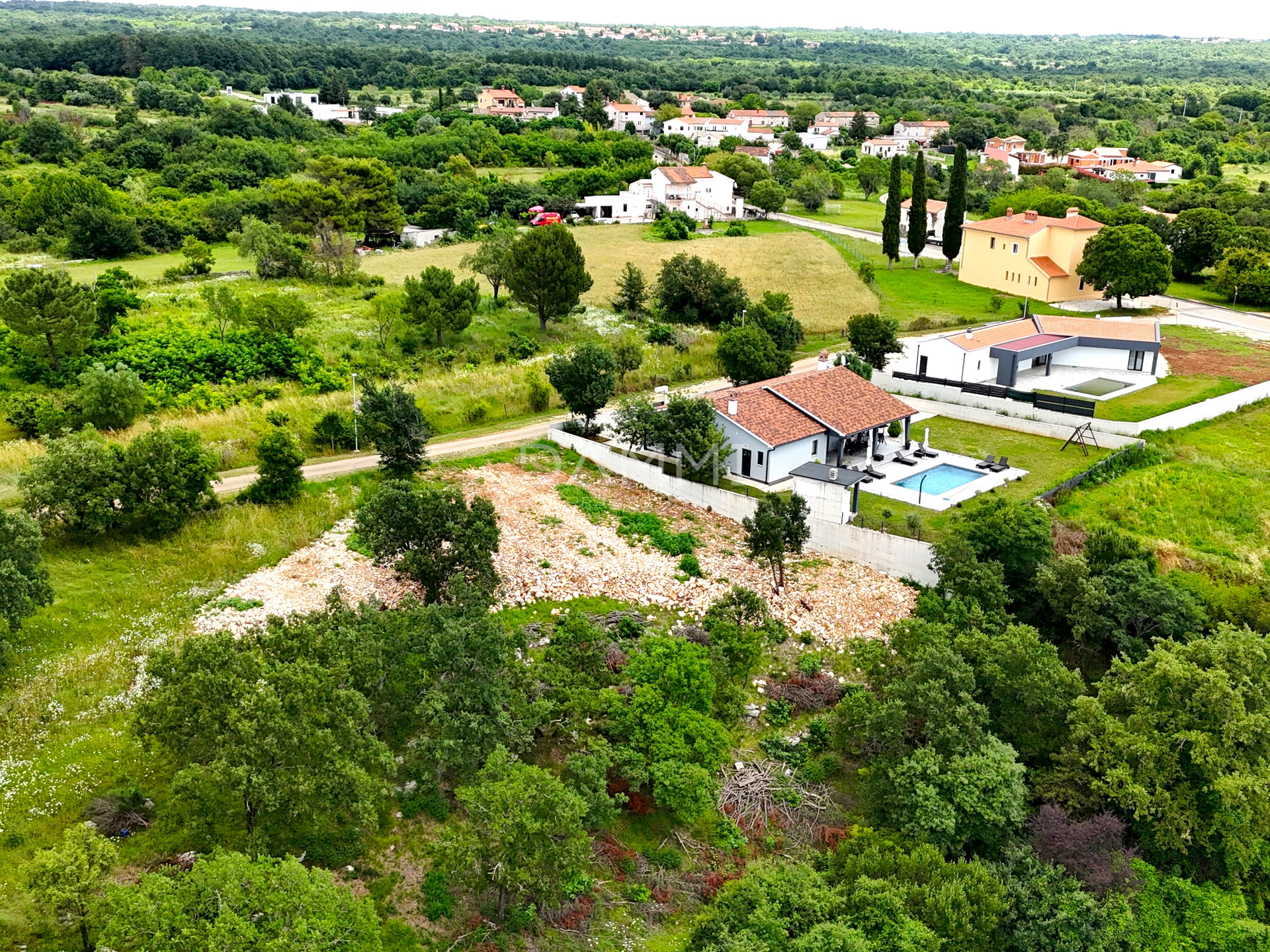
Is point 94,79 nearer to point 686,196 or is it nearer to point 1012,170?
point 686,196

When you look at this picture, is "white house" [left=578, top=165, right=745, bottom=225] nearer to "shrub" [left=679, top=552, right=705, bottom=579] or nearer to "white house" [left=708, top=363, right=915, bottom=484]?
"white house" [left=708, top=363, right=915, bottom=484]

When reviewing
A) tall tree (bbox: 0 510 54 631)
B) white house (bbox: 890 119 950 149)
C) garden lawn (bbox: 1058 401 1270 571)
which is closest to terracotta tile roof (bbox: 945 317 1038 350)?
garden lawn (bbox: 1058 401 1270 571)

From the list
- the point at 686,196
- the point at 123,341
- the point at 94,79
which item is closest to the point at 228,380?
the point at 123,341

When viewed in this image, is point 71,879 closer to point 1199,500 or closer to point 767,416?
point 767,416

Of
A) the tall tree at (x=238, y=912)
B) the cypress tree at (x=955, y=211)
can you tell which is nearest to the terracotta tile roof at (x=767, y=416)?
the tall tree at (x=238, y=912)

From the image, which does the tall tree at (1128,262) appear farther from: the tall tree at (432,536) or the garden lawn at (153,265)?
the garden lawn at (153,265)
